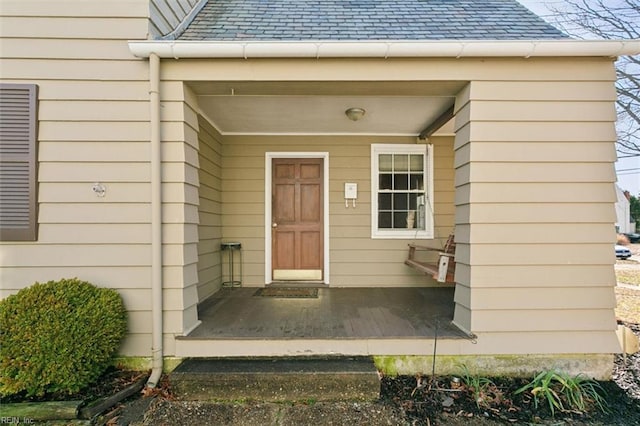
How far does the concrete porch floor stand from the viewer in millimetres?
2428

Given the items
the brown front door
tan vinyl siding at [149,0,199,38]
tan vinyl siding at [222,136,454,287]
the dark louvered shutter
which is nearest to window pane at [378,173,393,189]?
tan vinyl siding at [222,136,454,287]

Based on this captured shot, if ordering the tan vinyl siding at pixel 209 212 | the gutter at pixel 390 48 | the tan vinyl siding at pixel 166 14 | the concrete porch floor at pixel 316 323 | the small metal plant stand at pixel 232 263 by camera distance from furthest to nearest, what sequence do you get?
1. the small metal plant stand at pixel 232 263
2. the tan vinyl siding at pixel 209 212
3. the tan vinyl siding at pixel 166 14
4. the concrete porch floor at pixel 316 323
5. the gutter at pixel 390 48

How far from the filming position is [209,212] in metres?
3.73

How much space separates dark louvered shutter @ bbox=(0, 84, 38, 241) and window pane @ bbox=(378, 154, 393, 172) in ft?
11.8

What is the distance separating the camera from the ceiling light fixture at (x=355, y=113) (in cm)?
320

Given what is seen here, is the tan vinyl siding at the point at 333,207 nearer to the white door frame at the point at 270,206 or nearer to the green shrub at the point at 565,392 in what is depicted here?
the white door frame at the point at 270,206

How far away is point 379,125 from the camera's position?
381 cm

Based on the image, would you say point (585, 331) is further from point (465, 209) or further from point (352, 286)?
point (352, 286)

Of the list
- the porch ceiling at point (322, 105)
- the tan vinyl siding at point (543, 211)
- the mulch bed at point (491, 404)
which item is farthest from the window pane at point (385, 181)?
the mulch bed at point (491, 404)

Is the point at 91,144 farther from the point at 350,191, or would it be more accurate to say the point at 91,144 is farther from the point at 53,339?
the point at 350,191

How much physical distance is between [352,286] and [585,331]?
2.38 meters

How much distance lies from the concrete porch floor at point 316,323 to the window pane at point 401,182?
4.75 feet

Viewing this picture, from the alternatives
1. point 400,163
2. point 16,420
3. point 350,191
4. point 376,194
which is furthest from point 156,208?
point 400,163

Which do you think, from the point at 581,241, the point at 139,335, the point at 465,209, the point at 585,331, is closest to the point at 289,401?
the point at 139,335
